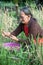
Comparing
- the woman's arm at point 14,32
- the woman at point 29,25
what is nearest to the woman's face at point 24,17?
the woman at point 29,25

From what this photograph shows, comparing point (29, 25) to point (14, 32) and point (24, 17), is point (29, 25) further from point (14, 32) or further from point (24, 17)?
point (14, 32)

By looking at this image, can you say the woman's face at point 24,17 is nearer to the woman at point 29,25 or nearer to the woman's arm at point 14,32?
the woman at point 29,25

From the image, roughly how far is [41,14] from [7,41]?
168 cm

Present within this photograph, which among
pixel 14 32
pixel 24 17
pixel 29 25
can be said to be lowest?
pixel 14 32

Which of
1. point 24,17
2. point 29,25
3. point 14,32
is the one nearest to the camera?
point 24,17

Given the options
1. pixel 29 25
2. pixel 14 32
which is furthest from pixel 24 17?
pixel 14 32

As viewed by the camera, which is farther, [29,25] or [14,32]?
[14,32]

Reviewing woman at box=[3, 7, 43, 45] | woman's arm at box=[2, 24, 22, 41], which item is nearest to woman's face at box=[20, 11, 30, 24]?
woman at box=[3, 7, 43, 45]

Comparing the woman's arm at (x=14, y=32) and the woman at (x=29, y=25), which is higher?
the woman at (x=29, y=25)

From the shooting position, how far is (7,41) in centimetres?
609

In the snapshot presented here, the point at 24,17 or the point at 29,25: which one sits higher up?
the point at 24,17

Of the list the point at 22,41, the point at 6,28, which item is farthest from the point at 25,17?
the point at 6,28

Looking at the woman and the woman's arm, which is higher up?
the woman

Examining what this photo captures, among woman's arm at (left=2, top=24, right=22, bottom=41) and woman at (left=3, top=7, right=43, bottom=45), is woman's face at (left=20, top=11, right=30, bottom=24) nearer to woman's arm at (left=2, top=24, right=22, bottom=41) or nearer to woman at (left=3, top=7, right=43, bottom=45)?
woman at (left=3, top=7, right=43, bottom=45)
